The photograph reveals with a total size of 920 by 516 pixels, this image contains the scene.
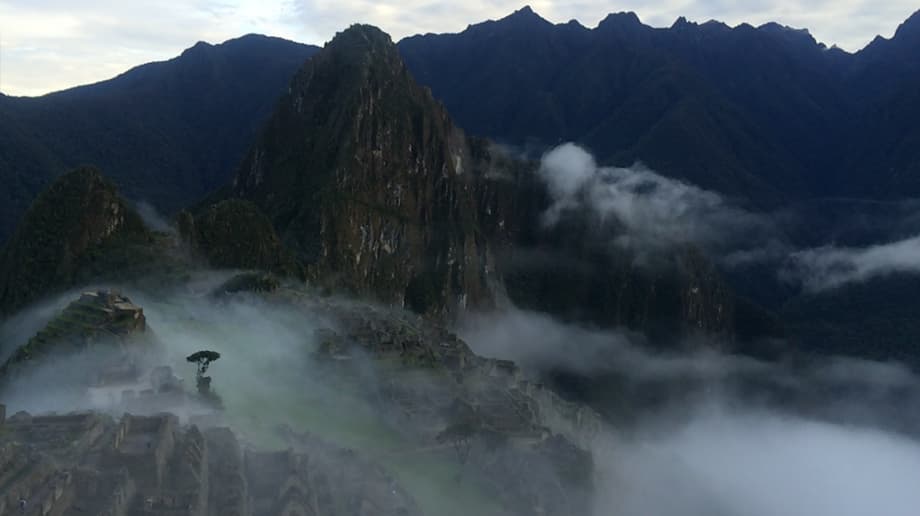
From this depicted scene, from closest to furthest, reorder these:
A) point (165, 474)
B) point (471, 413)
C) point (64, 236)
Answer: point (165, 474) < point (471, 413) < point (64, 236)

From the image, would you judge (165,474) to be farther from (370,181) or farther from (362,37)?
(362,37)

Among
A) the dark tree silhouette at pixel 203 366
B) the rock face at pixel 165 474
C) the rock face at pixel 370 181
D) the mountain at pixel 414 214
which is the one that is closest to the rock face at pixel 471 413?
the dark tree silhouette at pixel 203 366

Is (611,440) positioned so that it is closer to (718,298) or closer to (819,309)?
(718,298)

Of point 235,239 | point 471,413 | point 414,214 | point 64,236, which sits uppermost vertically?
point 64,236

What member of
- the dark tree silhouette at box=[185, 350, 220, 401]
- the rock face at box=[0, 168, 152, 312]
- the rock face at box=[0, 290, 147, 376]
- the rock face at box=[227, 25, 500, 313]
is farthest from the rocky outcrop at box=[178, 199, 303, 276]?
the dark tree silhouette at box=[185, 350, 220, 401]

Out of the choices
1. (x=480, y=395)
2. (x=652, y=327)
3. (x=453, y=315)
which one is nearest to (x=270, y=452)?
(x=480, y=395)

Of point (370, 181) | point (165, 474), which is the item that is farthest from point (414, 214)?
point (165, 474)
